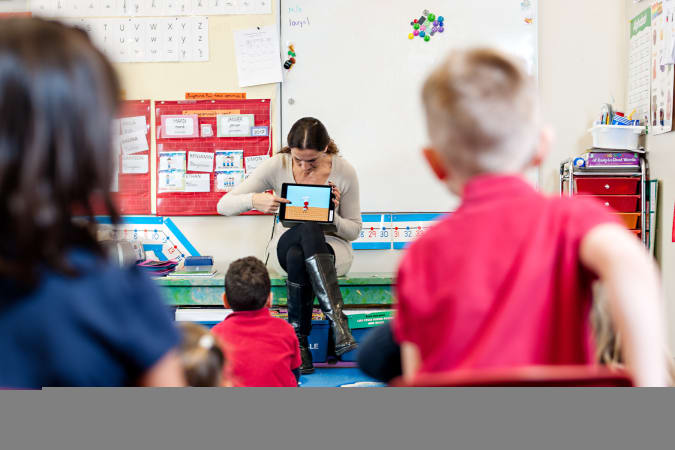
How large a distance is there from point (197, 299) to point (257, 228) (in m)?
0.57

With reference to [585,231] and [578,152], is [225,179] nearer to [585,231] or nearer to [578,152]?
[578,152]

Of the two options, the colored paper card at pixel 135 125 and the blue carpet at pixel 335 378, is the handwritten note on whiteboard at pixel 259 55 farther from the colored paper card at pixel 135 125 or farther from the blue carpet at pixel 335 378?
the blue carpet at pixel 335 378

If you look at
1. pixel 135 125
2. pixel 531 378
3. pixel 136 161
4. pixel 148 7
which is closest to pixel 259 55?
pixel 148 7

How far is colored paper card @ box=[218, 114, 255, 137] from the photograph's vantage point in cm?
316

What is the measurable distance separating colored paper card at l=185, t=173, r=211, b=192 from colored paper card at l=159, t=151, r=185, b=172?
0.19ft

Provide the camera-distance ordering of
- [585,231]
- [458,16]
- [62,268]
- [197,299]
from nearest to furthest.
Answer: [62,268] → [585,231] → [197,299] → [458,16]

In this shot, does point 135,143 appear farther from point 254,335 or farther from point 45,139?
point 45,139

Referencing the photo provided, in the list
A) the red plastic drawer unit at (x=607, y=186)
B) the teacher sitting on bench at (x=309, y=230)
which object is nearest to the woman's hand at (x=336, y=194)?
the teacher sitting on bench at (x=309, y=230)

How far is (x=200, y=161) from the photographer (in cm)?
319

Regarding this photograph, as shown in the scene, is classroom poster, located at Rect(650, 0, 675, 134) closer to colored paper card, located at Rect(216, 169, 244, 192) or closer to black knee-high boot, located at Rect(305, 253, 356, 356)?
black knee-high boot, located at Rect(305, 253, 356, 356)

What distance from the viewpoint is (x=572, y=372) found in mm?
482

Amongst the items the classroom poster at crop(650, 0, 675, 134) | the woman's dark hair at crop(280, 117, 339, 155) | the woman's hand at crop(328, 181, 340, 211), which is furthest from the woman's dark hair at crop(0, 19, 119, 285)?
the classroom poster at crop(650, 0, 675, 134)

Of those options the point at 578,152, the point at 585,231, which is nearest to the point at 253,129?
the point at 578,152

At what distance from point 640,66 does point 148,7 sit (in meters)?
2.51
